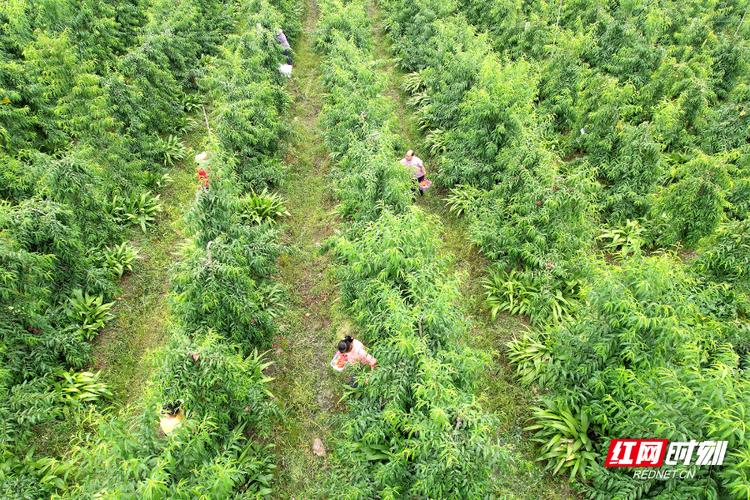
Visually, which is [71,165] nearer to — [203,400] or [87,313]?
[87,313]

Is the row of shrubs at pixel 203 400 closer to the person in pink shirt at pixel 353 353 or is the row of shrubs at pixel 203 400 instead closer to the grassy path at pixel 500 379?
the person in pink shirt at pixel 353 353

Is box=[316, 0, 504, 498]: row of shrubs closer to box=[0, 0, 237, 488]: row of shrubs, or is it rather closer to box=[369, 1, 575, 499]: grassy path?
box=[369, 1, 575, 499]: grassy path

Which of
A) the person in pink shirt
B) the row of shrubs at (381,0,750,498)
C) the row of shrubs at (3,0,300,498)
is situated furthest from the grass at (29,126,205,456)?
the row of shrubs at (381,0,750,498)

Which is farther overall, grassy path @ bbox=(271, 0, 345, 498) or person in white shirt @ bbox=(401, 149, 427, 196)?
person in white shirt @ bbox=(401, 149, 427, 196)

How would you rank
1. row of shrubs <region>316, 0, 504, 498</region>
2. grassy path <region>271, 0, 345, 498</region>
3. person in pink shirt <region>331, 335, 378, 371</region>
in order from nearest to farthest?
row of shrubs <region>316, 0, 504, 498</region>
person in pink shirt <region>331, 335, 378, 371</region>
grassy path <region>271, 0, 345, 498</region>

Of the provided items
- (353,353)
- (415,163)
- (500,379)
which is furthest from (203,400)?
(415,163)

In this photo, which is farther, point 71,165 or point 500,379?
point 71,165
